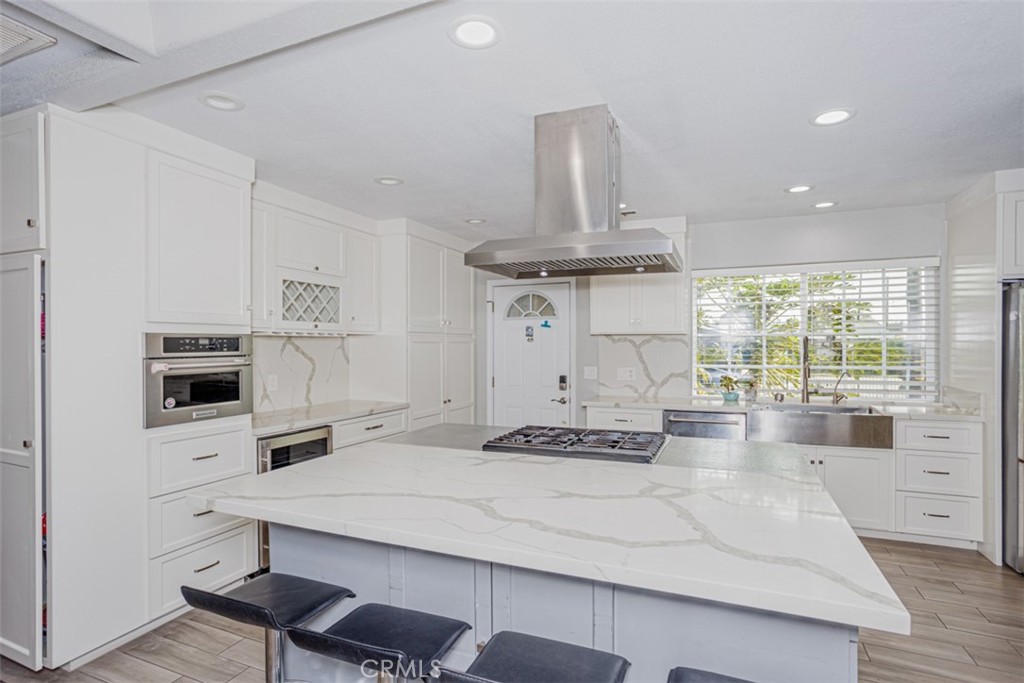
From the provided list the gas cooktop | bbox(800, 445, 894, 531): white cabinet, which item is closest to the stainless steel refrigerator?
bbox(800, 445, 894, 531): white cabinet

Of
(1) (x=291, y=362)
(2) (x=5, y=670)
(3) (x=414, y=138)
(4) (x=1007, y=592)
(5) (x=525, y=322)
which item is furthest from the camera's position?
(5) (x=525, y=322)

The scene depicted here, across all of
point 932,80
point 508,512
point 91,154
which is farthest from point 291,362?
point 932,80

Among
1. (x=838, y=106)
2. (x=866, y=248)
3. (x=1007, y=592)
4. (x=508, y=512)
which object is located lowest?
(x=1007, y=592)

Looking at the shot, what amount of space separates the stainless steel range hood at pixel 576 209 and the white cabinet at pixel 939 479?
2.50 m

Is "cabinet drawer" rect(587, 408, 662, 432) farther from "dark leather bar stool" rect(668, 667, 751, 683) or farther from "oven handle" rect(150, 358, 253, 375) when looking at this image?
"dark leather bar stool" rect(668, 667, 751, 683)

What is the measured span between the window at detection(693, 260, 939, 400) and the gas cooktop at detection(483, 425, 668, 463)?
2.19 meters

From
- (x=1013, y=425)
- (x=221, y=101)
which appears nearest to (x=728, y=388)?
(x=1013, y=425)

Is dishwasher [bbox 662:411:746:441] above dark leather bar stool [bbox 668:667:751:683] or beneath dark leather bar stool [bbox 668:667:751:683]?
above

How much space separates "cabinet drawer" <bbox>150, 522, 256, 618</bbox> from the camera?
2525 millimetres

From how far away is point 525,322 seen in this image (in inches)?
208

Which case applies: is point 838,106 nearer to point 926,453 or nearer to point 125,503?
point 926,453

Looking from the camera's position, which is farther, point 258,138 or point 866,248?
point 866,248

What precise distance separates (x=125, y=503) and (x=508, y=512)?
1.90 meters

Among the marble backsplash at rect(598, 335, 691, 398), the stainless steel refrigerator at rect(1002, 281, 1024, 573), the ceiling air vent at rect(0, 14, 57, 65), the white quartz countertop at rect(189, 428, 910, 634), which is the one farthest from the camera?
the marble backsplash at rect(598, 335, 691, 398)
